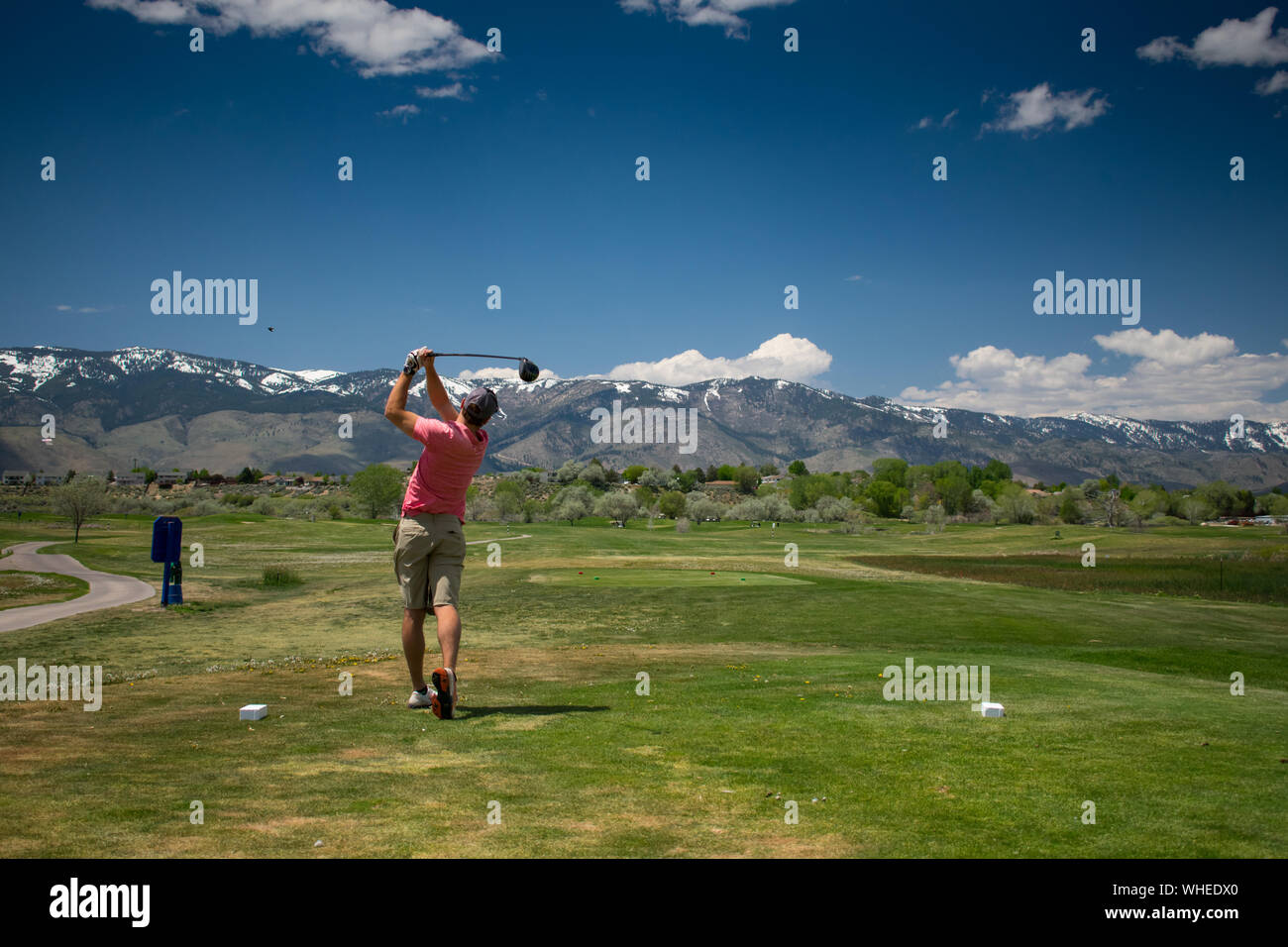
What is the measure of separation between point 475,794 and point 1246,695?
1340 centimetres

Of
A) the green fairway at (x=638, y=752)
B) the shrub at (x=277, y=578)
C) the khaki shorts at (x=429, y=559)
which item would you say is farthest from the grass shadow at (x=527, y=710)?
the shrub at (x=277, y=578)

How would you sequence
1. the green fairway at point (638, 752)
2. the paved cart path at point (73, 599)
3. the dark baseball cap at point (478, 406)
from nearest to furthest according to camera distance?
the green fairway at point (638, 752) → the dark baseball cap at point (478, 406) → the paved cart path at point (73, 599)

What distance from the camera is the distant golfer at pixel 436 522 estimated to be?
9.24 m

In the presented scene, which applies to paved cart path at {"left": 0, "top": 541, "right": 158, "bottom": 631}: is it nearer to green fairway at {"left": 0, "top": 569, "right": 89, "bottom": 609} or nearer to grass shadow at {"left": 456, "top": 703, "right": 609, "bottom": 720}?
green fairway at {"left": 0, "top": 569, "right": 89, "bottom": 609}

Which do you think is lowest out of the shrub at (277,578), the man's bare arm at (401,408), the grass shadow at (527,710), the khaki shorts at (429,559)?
the shrub at (277,578)

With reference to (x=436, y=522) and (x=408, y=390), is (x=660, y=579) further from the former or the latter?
(x=408, y=390)

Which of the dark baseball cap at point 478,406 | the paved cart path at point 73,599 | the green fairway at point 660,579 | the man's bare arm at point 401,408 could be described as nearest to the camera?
the man's bare arm at point 401,408

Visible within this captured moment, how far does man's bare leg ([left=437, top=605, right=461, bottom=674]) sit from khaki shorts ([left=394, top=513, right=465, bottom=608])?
4.1 inches

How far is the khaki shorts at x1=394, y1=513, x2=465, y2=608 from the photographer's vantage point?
9.43m

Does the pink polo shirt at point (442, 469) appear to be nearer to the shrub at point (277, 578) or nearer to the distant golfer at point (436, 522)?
the distant golfer at point (436, 522)

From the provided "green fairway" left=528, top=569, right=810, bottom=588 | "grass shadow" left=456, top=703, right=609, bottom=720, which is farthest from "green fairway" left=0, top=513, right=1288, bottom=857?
"green fairway" left=528, top=569, right=810, bottom=588

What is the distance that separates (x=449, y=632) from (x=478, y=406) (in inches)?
104

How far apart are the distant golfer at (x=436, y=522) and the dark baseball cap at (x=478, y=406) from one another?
1 cm
